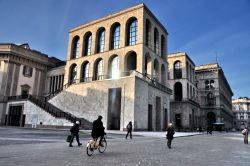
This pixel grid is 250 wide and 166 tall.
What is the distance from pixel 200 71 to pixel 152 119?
148 feet

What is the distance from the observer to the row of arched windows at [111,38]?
36.1m

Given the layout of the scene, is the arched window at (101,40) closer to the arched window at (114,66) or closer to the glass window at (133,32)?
the arched window at (114,66)

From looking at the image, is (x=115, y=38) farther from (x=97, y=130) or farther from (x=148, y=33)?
(x=97, y=130)

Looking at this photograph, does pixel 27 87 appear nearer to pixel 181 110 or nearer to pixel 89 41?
pixel 89 41

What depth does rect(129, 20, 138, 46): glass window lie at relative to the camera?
116 feet

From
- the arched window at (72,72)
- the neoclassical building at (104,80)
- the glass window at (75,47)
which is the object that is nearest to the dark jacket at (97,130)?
the neoclassical building at (104,80)

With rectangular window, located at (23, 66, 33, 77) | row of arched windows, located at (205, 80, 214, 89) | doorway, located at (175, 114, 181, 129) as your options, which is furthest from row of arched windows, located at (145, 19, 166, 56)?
row of arched windows, located at (205, 80, 214, 89)

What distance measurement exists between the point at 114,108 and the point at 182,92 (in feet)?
89.9

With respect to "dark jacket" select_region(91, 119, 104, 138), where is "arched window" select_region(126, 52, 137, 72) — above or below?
above

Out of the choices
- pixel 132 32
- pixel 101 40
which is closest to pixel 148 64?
pixel 132 32

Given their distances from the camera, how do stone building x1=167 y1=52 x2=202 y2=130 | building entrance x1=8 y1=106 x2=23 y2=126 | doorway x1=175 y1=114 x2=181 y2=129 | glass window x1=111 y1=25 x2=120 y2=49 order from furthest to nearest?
doorway x1=175 y1=114 x2=181 y2=129 → stone building x1=167 y1=52 x2=202 y2=130 → building entrance x1=8 y1=106 x2=23 y2=126 → glass window x1=111 y1=25 x2=120 y2=49

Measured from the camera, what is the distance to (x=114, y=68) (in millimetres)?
37156

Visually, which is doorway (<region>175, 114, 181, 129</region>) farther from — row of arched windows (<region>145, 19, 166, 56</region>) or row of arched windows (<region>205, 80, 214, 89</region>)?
row of arched windows (<region>205, 80, 214, 89</region>)

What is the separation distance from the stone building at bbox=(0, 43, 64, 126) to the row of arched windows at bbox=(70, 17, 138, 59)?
11924mm
